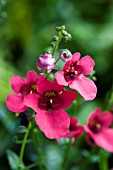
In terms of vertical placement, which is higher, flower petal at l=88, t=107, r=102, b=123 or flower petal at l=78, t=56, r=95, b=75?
flower petal at l=78, t=56, r=95, b=75

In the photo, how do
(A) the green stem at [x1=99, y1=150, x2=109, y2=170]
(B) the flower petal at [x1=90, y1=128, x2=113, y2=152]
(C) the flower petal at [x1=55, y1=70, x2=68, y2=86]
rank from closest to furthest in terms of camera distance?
(C) the flower petal at [x1=55, y1=70, x2=68, y2=86], (B) the flower petal at [x1=90, y1=128, x2=113, y2=152], (A) the green stem at [x1=99, y1=150, x2=109, y2=170]

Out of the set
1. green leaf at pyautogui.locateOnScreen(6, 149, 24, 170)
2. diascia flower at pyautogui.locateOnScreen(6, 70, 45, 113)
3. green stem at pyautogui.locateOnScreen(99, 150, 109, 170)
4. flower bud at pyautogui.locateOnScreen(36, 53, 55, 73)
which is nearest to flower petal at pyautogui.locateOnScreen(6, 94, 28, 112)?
diascia flower at pyautogui.locateOnScreen(6, 70, 45, 113)

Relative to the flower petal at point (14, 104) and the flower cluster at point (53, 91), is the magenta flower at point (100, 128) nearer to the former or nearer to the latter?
the flower cluster at point (53, 91)

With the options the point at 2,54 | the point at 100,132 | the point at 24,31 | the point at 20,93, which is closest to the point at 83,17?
the point at 24,31

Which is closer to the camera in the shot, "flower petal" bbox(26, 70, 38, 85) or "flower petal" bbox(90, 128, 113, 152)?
"flower petal" bbox(26, 70, 38, 85)

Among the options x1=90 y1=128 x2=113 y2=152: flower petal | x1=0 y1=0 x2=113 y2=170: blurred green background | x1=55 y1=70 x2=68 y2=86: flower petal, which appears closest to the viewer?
x1=55 y1=70 x2=68 y2=86: flower petal

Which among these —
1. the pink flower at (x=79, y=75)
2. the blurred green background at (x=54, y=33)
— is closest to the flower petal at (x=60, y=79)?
the pink flower at (x=79, y=75)

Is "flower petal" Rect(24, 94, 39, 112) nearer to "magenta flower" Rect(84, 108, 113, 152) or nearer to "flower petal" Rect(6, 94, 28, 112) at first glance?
"flower petal" Rect(6, 94, 28, 112)
